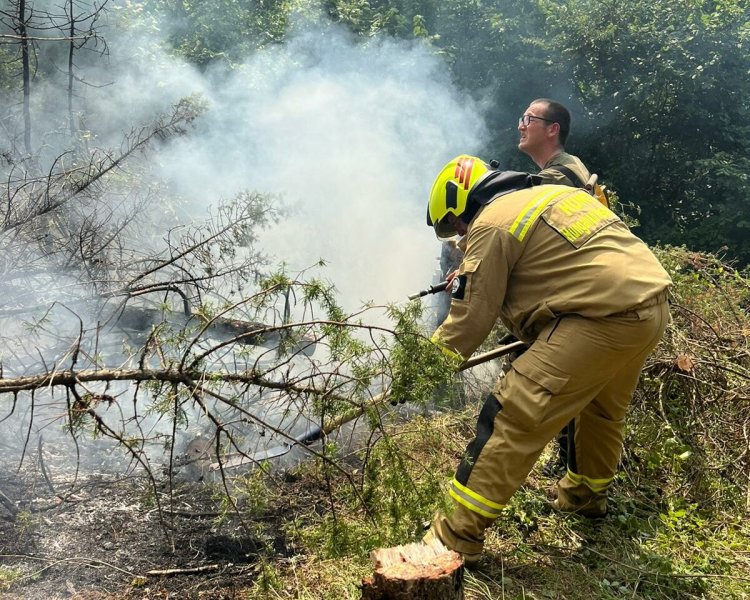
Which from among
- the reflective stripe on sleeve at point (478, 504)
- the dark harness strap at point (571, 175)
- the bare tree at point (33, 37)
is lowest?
the reflective stripe on sleeve at point (478, 504)

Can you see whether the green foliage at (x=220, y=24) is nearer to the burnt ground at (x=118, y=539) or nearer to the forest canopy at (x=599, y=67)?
the forest canopy at (x=599, y=67)

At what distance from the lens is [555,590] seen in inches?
115

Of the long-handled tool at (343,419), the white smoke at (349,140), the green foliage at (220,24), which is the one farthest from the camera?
the green foliage at (220,24)

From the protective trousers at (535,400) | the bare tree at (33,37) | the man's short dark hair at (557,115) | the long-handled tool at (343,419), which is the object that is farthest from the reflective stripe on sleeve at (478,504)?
the bare tree at (33,37)

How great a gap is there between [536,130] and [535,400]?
207cm

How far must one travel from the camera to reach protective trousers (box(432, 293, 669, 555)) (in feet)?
9.23

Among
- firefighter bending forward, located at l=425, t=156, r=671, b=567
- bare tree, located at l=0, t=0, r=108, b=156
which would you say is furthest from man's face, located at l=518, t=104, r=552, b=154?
bare tree, located at l=0, t=0, r=108, b=156

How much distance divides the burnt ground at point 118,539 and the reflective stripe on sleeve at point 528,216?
1739 millimetres

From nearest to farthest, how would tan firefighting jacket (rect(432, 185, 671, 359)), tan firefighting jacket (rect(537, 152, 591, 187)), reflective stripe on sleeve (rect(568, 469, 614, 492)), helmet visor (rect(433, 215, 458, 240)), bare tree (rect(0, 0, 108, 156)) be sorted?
tan firefighting jacket (rect(432, 185, 671, 359)) < helmet visor (rect(433, 215, 458, 240)) < reflective stripe on sleeve (rect(568, 469, 614, 492)) < tan firefighting jacket (rect(537, 152, 591, 187)) < bare tree (rect(0, 0, 108, 156))

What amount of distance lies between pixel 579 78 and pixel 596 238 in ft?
23.5

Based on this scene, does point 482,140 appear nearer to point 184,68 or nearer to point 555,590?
point 184,68

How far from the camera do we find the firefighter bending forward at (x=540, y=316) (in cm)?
281

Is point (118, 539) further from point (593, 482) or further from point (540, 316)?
point (593, 482)

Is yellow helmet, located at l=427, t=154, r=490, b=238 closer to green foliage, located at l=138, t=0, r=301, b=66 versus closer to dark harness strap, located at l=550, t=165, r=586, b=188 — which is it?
dark harness strap, located at l=550, t=165, r=586, b=188
